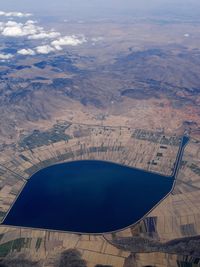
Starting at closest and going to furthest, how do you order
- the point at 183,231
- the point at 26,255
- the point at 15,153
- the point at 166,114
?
the point at 26,255
the point at 183,231
the point at 15,153
the point at 166,114

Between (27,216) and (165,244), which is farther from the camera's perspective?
(27,216)

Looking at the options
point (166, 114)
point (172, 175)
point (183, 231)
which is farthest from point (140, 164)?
point (166, 114)

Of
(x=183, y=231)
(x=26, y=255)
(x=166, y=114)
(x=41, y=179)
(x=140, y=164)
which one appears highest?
(x=166, y=114)

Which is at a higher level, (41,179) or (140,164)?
(140,164)

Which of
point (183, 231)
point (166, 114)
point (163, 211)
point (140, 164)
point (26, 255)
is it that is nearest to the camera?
point (26, 255)

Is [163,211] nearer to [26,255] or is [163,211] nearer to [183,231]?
[183,231]

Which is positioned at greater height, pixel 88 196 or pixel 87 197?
pixel 88 196

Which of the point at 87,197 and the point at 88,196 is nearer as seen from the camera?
the point at 87,197
